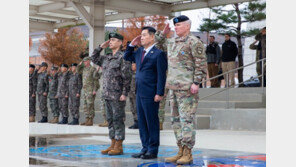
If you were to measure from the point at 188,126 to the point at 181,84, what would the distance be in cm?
53

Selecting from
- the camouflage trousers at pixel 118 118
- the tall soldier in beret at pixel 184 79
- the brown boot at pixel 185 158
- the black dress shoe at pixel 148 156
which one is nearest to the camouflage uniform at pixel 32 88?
the camouflage trousers at pixel 118 118

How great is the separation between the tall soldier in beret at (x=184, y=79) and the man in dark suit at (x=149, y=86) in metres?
0.24

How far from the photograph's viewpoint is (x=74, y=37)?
40.8 m

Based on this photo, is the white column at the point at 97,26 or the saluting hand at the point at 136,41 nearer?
the saluting hand at the point at 136,41

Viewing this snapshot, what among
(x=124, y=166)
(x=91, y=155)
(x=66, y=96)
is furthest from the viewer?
(x=66, y=96)

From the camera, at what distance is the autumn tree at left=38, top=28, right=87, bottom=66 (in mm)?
39625

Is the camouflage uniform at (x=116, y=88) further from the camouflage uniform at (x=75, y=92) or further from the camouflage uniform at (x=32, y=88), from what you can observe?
the camouflage uniform at (x=32, y=88)

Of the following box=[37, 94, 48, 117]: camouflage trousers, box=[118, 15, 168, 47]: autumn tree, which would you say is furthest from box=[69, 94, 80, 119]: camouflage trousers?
box=[118, 15, 168, 47]: autumn tree

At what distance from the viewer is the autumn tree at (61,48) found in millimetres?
39625

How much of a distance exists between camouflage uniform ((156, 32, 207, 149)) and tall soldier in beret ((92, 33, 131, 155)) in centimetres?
102

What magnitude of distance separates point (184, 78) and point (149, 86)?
2.14ft

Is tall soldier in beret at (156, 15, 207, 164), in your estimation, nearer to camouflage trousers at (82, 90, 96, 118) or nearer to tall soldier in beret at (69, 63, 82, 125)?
camouflage trousers at (82, 90, 96, 118)

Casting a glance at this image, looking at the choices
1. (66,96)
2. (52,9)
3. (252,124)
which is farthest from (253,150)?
(52,9)

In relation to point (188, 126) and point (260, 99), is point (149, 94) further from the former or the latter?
point (260, 99)
